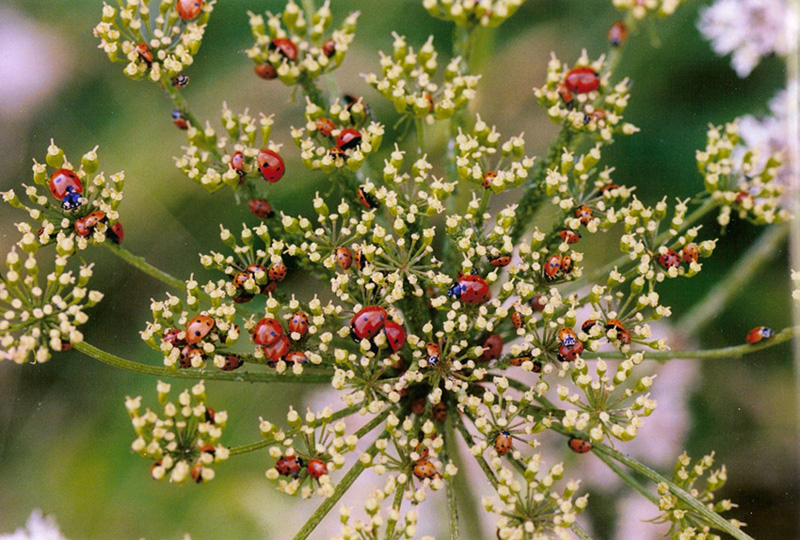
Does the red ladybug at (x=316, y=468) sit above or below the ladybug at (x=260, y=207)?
below

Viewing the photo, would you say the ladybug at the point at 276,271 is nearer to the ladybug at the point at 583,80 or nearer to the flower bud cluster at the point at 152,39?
the flower bud cluster at the point at 152,39

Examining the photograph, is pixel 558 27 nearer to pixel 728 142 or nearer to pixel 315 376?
pixel 728 142

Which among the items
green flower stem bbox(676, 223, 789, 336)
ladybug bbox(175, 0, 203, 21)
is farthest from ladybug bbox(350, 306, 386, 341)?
green flower stem bbox(676, 223, 789, 336)

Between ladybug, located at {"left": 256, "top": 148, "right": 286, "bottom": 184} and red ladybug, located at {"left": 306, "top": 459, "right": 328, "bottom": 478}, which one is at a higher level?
ladybug, located at {"left": 256, "top": 148, "right": 286, "bottom": 184}

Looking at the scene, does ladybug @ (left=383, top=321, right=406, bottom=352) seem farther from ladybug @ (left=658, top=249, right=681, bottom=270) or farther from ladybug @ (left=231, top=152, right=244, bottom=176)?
ladybug @ (left=658, top=249, right=681, bottom=270)

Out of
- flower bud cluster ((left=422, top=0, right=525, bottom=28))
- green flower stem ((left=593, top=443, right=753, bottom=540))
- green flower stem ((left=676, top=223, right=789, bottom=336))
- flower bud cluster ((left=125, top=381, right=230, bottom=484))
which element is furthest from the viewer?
green flower stem ((left=676, top=223, right=789, bottom=336))

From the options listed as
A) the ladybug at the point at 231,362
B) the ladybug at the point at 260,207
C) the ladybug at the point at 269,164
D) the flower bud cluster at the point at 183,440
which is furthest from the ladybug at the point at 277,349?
the ladybug at the point at 269,164

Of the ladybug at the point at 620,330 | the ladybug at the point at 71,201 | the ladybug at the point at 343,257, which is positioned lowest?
the ladybug at the point at 71,201

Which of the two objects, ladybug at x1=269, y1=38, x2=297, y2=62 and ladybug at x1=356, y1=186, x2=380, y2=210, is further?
ladybug at x1=269, y1=38, x2=297, y2=62
